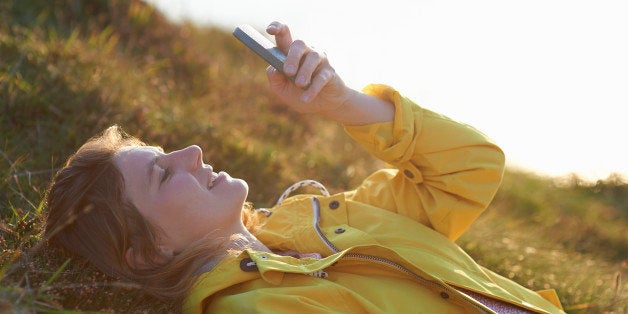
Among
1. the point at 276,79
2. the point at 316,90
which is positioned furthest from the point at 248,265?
the point at 276,79

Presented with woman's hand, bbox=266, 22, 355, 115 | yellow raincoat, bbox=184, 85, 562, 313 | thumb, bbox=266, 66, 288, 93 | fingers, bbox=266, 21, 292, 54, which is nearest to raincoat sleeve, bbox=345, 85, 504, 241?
yellow raincoat, bbox=184, 85, 562, 313

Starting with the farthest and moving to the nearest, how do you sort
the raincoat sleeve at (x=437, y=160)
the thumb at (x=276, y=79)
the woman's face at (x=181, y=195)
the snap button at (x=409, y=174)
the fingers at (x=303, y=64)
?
the snap button at (x=409, y=174) < the raincoat sleeve at (x=437, y=160) < the thumb at (x=276, y=79) < the woman's face at (x=181, y=195) < the fingers at (x=303, y=64)

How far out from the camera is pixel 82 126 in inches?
181

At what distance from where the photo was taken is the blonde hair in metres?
3.09

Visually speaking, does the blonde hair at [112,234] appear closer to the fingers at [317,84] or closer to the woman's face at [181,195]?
the woman's face at [181,195]

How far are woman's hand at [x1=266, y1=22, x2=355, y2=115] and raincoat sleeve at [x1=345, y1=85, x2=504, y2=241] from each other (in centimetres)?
25

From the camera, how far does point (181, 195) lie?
3031 mm

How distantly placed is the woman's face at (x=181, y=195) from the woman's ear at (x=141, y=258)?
0.09ft

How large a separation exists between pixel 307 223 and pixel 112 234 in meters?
0.97

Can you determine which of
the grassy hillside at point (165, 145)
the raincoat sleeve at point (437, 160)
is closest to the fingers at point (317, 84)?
the raincoat sleeve at point (437, 160)

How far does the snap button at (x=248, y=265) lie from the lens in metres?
2.84

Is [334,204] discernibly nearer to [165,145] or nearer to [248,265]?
[248,265]

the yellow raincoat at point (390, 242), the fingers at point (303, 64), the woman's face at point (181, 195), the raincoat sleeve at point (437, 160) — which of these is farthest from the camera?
the raincoat sleeve at point (437, 160)

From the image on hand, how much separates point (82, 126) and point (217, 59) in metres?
3.80
